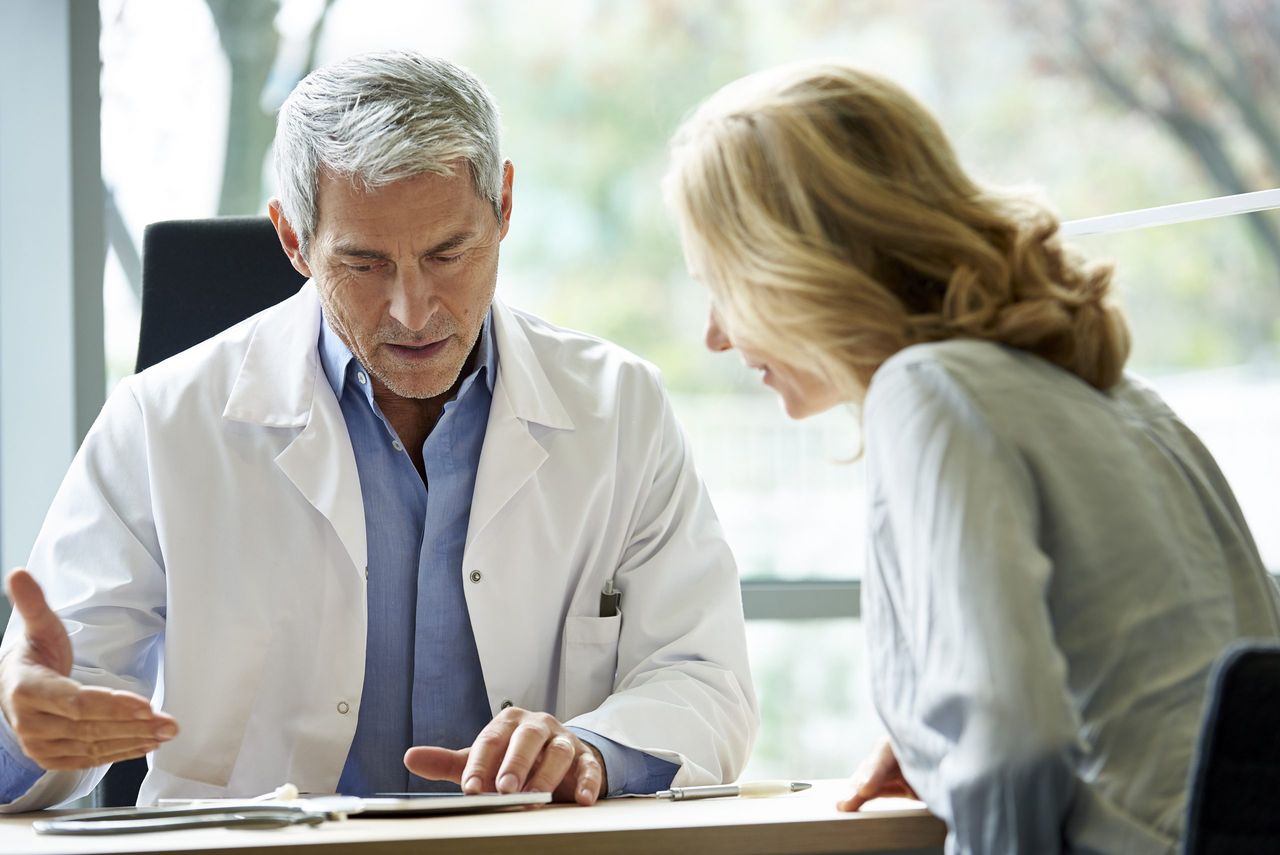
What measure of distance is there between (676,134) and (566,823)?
59 cm

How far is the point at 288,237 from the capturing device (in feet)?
5.39

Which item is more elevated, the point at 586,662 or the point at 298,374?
the point at 298,374

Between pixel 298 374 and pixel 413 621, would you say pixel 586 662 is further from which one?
pixel 298 374

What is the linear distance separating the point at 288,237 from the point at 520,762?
0.80m

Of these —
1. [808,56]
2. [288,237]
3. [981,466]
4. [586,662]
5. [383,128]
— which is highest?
[808,56]

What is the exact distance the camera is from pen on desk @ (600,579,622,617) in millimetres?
1598

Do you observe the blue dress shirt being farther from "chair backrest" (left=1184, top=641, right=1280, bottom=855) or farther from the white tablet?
"chair backrest" (left=1184, top=641, right=1280, bottom=855)

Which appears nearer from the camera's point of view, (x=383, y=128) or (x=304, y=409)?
(x=383, y=128)

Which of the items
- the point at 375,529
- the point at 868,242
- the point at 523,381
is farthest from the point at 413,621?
the point at 868,242

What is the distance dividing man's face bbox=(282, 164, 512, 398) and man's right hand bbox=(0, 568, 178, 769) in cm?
53

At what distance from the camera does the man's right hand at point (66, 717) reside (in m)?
1.09

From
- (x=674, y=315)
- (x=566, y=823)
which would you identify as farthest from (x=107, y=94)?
(x=566, y=823)

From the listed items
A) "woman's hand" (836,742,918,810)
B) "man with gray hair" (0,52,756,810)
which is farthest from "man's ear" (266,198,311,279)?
"woman's hand" (836,742,918,810)

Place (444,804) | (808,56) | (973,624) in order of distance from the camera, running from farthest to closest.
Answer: (808,56), (444,804), (973,624)
